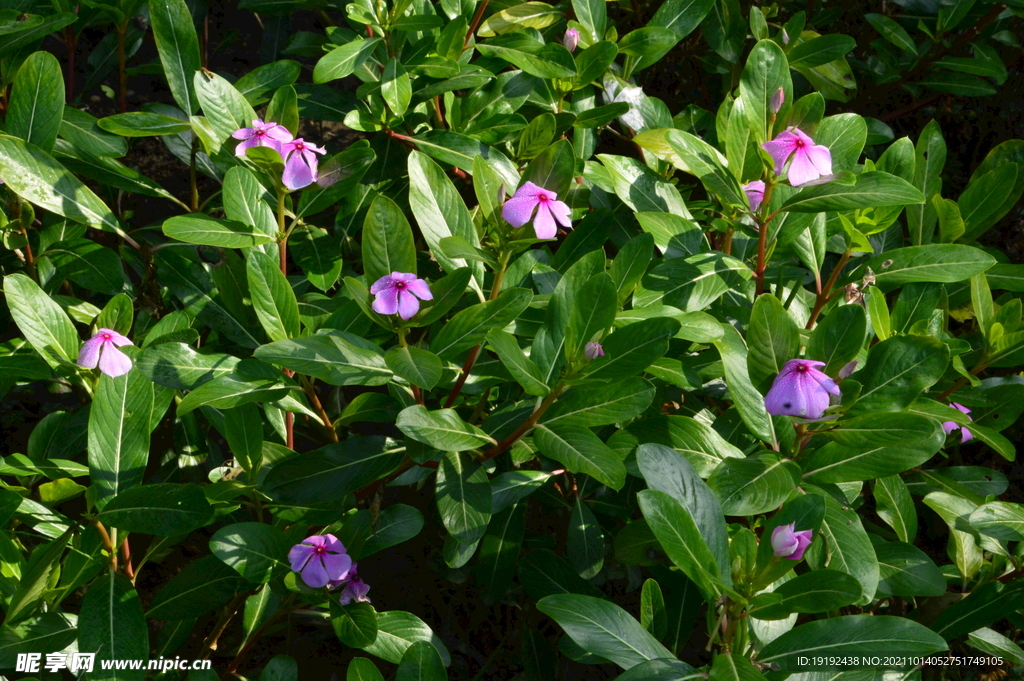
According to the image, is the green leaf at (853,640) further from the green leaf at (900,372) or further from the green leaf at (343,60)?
the green leaf at (343,60)

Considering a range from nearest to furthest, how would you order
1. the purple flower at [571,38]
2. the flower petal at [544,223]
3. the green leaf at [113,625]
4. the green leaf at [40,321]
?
the flower petal at [544,223], the green leaf at [113,625], the green leaf at [40,321], the purple flower at [571,38]

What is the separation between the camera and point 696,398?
1.82 metres

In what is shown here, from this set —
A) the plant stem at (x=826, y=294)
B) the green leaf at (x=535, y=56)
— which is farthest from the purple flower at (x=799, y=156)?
the green leaf at (x=535, y=56)

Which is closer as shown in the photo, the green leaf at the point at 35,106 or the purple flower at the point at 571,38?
the green leaf at the point at 35,106

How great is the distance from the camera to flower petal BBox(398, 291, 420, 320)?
1.25 metres

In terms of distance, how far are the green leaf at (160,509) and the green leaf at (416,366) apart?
0.43 metres

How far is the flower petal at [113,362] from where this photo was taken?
4.81 ft

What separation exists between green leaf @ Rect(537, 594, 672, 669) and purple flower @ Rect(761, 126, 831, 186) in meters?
0.81

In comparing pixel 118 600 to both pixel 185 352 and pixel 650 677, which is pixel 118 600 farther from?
pixel 650 677

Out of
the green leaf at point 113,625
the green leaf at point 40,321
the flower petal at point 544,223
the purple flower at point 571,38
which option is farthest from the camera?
the purple flower at point 571,38

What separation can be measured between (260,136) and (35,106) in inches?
21.2

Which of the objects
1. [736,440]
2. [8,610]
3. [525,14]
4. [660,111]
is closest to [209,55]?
[525,14]

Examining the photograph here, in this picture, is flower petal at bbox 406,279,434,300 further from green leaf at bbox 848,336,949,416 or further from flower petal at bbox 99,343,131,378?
green leaf at bbox 848,336,949,416

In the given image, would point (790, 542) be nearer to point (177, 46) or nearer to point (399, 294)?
point (399, 294)
